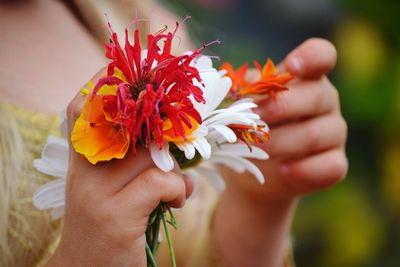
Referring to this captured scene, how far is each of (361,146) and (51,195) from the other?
148cm

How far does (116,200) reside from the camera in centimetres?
49

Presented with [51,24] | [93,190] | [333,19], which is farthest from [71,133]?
[333,19]

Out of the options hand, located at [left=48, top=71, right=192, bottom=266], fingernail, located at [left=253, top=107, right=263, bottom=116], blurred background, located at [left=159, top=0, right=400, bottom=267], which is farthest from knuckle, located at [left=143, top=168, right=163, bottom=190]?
blurred background, located at [left=159, top=0, right=400, bottom=267]

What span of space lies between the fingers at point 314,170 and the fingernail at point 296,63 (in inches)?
3.8

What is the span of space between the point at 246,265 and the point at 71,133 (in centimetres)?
37

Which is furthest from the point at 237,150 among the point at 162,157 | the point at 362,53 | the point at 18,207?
the point at 362,53

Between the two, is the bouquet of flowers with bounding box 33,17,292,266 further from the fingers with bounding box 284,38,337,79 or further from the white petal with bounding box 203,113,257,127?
the fingers with bounding box 284,38,337,79

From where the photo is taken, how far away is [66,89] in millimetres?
783

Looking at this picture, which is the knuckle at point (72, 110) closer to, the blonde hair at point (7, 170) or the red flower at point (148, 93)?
the red flower at point (148, 93)

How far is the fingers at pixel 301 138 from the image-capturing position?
0.70 meters

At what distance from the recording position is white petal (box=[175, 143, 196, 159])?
47 cm

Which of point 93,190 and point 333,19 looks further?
point 333,19

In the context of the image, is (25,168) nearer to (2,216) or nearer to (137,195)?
(2,216)

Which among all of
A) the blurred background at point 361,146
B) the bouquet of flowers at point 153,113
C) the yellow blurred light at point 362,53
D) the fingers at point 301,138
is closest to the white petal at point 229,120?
the bouquet of flowers at point 153,113
